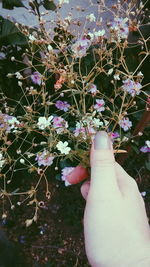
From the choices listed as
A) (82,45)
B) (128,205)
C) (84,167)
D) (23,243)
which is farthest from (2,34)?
(23,243)

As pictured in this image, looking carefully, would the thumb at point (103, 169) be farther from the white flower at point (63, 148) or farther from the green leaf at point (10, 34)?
the green leaf at point (10, 34)

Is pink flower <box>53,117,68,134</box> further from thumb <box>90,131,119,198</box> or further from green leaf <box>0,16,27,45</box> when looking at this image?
green leaf <box>0,16,27,45</box>

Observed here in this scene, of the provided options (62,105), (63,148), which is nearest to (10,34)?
(62,105)

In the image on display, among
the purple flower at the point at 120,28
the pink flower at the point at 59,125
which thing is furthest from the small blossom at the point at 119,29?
the pink flower at the point at 59,125

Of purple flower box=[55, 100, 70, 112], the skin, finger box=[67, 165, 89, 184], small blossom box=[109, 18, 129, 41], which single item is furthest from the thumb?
purple flower box=[55, 100, 70, 112]

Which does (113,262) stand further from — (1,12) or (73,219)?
(1,12)
